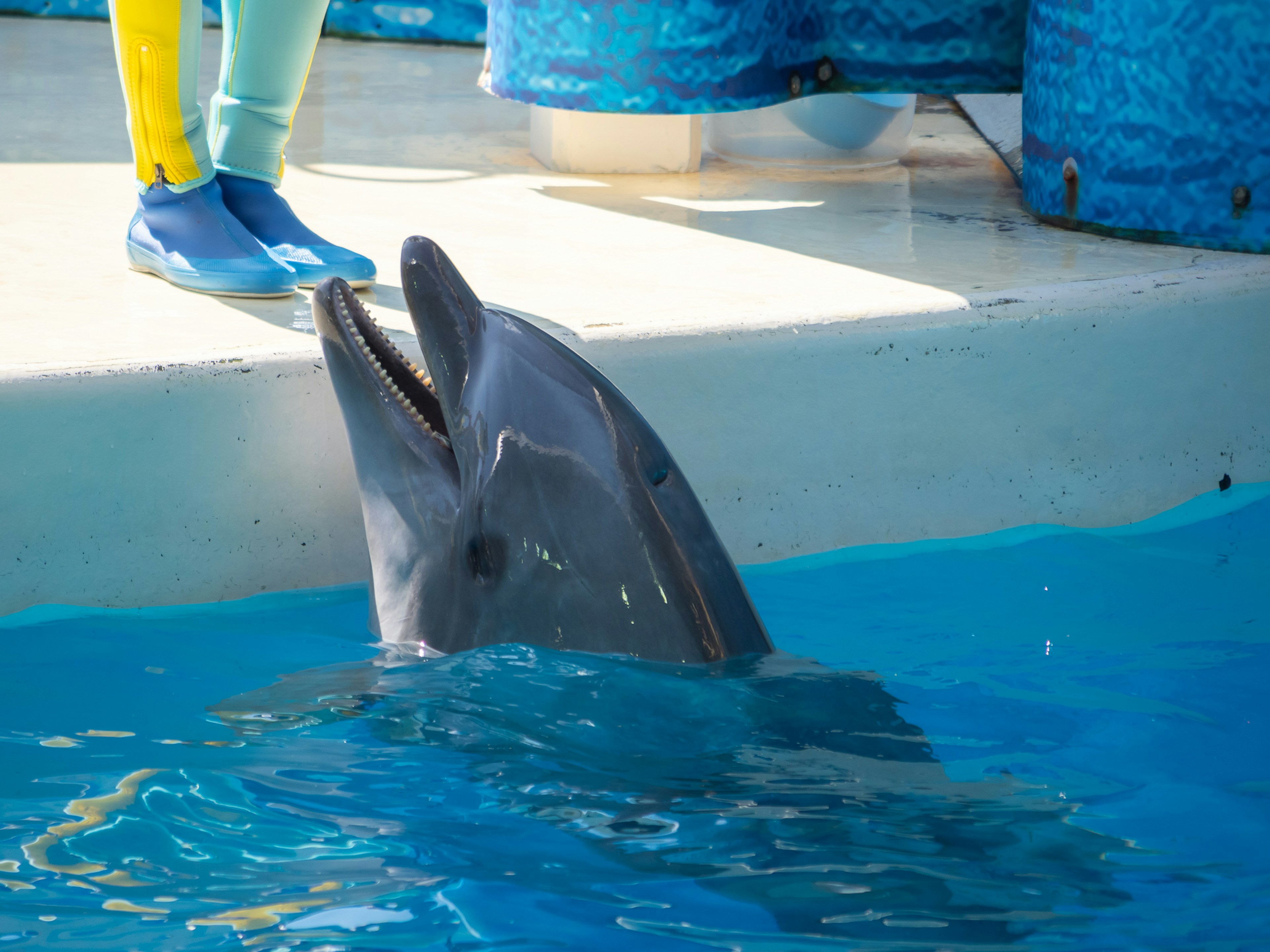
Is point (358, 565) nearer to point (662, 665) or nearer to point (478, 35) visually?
point (662, 665)

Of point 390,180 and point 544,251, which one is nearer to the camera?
point 544,251

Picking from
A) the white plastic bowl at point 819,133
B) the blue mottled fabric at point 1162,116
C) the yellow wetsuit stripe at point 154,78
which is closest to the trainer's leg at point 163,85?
the yellow wetsuit stripe at point 154,78

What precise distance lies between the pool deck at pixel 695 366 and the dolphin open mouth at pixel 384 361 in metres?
0.25

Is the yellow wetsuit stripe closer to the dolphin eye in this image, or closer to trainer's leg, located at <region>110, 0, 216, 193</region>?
trainer's leg, located at <region>110, 0, 216, 193</region>

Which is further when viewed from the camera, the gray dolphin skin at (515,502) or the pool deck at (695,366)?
the pool deck at (695,366)

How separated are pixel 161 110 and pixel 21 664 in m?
1.23

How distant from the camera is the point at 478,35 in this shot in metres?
7.67

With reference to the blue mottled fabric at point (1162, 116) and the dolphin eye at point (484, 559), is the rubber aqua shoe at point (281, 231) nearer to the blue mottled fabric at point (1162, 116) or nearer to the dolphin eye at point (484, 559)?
the dolphin eye at point (484, 559)

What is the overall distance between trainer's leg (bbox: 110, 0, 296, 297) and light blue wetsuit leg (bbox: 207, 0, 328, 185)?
0.29 ft

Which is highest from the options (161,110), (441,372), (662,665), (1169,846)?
(161,110)

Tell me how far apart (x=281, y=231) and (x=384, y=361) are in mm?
862

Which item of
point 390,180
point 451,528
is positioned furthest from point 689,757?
point 390,180

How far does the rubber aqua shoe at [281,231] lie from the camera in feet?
10.6

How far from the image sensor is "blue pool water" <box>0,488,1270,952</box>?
180cm
